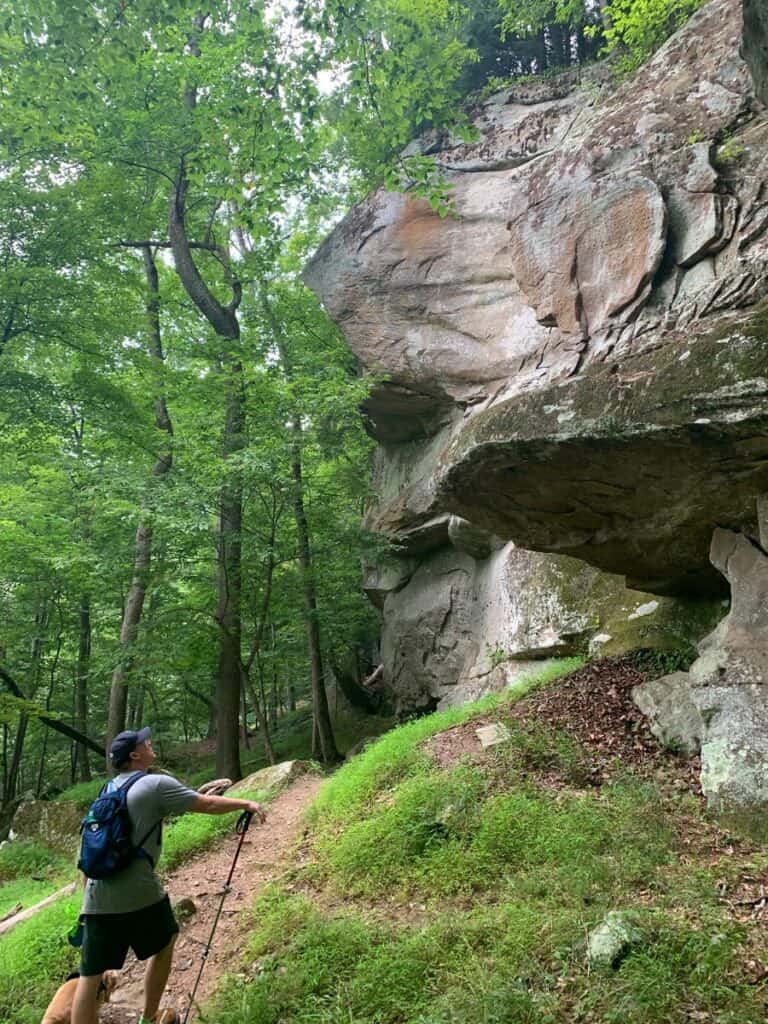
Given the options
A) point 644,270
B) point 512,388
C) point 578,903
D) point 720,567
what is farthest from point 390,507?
point 578,903

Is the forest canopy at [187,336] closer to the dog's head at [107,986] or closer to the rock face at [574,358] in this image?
the rock face at [574,358]

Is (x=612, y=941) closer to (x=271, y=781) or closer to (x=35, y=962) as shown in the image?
(x=35, y=962)

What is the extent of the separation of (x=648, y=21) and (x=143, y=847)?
1486 cm

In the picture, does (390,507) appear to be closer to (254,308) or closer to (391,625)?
(391,625)

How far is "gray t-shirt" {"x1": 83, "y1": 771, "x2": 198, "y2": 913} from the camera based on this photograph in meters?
3.22

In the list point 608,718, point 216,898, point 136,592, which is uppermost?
point 136,592

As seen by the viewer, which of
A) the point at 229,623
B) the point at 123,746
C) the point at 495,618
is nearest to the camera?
the point at 123,746

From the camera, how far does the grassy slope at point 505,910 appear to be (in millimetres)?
3211

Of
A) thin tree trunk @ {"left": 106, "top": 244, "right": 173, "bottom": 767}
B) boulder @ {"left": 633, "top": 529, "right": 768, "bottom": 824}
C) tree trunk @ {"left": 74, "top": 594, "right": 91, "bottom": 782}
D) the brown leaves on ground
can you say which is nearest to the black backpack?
the brown leaves on ground

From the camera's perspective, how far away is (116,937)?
3250 mm

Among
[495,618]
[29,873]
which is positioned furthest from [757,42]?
[29,873]

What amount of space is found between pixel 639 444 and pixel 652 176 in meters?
5.19

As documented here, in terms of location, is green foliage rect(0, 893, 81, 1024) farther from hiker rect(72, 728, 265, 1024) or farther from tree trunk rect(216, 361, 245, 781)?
tree trunk rect(216, 361, 245, 781)

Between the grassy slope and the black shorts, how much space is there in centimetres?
70
